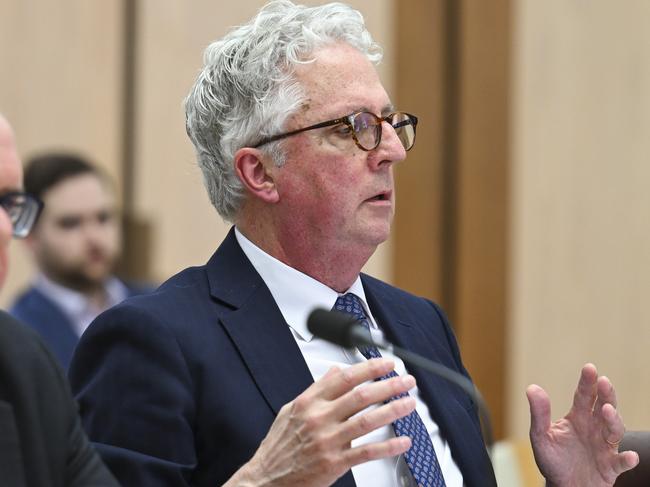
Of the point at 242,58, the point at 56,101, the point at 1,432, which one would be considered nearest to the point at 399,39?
the point at 56,101

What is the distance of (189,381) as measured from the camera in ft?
6.99

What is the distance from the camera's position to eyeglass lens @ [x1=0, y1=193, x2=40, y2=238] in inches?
68.6

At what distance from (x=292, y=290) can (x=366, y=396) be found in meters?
0.56

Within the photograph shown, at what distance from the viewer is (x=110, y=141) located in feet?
17.1

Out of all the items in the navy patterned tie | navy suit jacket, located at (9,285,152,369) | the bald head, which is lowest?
navy suit jacket, located at (9,285,152,369)

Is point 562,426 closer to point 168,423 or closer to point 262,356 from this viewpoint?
point 262,356

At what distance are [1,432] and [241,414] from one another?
56 cm

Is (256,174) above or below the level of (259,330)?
above

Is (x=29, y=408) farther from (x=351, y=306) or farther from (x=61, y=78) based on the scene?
(x=61, y=78)

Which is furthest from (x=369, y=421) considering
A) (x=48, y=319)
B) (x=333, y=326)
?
(x=48, y=319)

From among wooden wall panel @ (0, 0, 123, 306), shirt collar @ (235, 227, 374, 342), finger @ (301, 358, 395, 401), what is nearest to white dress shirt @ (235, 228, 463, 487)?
shirt collar @ (235, 227, 374, 342)

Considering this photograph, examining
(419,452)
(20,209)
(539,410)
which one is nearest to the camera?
(20,209)

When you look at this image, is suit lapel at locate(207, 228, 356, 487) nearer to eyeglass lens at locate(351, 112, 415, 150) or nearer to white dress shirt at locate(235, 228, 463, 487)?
white dress shirt at locate(235, 228, 463, 487)

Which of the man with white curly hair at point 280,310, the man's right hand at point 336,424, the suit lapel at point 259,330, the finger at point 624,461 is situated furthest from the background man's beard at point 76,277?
the man's right hand at point 336,424
